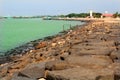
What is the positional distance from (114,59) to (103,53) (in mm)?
547

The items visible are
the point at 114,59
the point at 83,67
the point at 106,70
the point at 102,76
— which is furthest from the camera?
the point at 114,59

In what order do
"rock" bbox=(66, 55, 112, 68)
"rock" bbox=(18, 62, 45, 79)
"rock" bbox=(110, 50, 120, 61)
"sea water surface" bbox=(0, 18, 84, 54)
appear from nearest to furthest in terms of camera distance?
"rock" bbox=(18, 62, 45, 79)
"rock" bbox=(66, 55, 112, 68)
"rock" bbox=(110, 50, 120, 61)
"sea water surface" bbox=(0, 18, 84, 54)

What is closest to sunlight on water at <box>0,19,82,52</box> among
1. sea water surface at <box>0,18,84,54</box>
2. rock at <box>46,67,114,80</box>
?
sea water surface at <box>0,18,84,54</box>

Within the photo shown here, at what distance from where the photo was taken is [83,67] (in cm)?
531

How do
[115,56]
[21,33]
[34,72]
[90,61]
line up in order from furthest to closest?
[21,33] < [115,56] < [90,61] < [34,72]

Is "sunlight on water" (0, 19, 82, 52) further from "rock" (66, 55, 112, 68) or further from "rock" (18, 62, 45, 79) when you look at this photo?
"rock" (18, 62, 45, 79)

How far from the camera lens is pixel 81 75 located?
457 centimetres

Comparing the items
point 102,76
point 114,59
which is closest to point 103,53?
point 114,59

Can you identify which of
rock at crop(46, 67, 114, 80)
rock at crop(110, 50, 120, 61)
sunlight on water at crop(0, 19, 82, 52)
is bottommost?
sunlight on water at crop(0, 19, 82, 52)

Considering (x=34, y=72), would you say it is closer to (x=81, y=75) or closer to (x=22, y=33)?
(x=81, y=75)

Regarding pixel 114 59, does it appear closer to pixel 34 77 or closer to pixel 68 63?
pixel 68 63

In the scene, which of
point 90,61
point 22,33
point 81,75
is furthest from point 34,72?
point 22,33

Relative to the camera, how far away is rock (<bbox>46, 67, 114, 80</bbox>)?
4.50 m

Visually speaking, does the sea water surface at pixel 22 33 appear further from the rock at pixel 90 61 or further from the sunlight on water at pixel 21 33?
the rock at pixel 90 61
